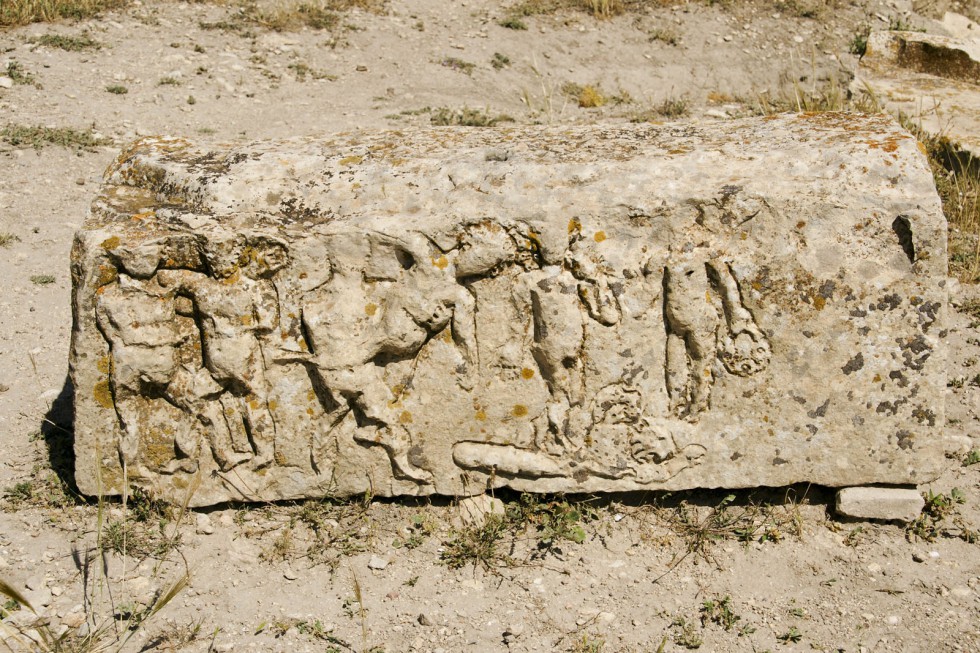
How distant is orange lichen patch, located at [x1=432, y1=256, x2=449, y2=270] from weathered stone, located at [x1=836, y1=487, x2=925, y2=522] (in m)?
1.93

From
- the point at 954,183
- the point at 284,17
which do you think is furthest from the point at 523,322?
the point at 284,17

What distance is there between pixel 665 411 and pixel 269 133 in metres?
5.30

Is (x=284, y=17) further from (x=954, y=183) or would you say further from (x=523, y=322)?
(x=523, y=322)

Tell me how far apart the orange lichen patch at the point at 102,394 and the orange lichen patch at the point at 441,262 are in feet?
4.58

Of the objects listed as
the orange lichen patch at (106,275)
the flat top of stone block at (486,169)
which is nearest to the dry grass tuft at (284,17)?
the flat top of stone block at (486,169)

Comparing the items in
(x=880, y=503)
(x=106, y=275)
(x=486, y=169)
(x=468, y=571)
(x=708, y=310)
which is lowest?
(x=468, y=571)

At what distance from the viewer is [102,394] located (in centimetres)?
388

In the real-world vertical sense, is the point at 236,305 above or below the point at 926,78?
below

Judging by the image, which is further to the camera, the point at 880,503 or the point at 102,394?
the point at 880,503

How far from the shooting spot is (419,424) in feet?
13.2

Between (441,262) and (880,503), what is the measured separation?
209cm

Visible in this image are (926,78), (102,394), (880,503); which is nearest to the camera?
(102,394)

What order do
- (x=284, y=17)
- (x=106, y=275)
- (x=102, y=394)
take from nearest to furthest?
(x=106, y=275) → (x=102, y=394) → (x=284, y=17)

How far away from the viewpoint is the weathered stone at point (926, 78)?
7.30 metres
